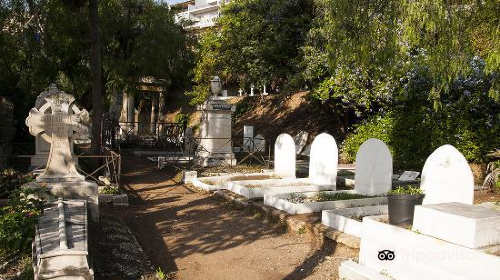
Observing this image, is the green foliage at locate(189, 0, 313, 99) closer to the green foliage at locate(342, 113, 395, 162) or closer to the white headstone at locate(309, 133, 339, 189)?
the green foliage at locate(342, 113, 395, 162)

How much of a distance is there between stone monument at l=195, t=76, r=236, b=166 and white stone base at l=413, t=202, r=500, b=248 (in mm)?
10374

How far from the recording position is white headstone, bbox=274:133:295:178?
38.0 feet

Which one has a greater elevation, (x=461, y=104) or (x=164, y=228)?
(x=461, y=104)

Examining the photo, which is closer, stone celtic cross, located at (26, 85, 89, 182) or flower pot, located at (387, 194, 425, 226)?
flower pot, located at (387, 194, 425, 226)

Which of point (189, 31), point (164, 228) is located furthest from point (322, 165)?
point (189, 31)

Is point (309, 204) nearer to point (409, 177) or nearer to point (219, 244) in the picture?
point (219, 244)

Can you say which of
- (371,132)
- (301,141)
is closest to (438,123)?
(371,132)

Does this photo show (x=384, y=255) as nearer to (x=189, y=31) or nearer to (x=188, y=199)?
(x=188, y=199)

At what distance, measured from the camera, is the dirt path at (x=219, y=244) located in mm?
5547

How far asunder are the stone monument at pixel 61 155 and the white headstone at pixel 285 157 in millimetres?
5924

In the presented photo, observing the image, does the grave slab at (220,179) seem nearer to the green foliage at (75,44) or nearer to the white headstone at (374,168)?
the white headstone at (374,168)

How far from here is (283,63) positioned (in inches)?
742

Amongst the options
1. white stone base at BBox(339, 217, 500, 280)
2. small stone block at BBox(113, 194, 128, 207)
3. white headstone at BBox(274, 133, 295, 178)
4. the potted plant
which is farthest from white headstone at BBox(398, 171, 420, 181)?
small stone block at BBox(113, 194, 128, 207)

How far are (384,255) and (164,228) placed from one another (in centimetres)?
415
